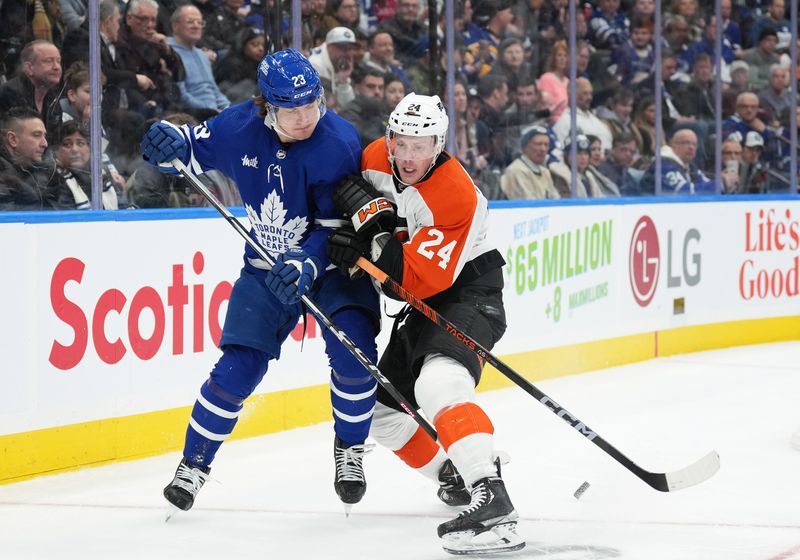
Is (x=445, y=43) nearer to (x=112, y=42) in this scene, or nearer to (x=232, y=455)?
(x=112, y=42)

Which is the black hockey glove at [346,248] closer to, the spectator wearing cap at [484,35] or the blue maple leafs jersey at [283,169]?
the blue maple leafs jersey at [283,169]


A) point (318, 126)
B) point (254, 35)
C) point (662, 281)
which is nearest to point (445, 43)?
point (254, 35)

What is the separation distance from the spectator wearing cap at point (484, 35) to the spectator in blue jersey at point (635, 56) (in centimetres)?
95

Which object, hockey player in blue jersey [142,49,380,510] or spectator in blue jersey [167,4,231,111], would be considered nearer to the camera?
hockey player in blue jersey [142,49,380,510]

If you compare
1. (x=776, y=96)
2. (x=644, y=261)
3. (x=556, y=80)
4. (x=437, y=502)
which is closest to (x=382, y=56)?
(x=556, y=80)

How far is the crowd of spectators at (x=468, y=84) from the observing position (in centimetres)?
409

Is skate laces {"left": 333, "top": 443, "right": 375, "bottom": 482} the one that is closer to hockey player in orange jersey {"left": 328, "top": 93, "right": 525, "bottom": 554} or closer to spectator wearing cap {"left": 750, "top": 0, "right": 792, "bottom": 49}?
hockey player in orange jersey {"left": 328, "top": 93, "right": 525, "bottom": 554}

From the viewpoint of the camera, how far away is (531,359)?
5.80m

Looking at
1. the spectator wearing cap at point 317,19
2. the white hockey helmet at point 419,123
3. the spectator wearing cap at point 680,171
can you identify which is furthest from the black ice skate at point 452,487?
the spectator wearing cap at point 680,171

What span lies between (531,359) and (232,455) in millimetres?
2025

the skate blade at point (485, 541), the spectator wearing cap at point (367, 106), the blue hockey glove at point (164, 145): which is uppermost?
the blue hockey glove at point (164, 145)

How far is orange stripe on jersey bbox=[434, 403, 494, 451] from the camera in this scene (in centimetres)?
283

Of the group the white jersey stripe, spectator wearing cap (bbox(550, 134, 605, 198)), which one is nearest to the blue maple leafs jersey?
the white jersey stripe

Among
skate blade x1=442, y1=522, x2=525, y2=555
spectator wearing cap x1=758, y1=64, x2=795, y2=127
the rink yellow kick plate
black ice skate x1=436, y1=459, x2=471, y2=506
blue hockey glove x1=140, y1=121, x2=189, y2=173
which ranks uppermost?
blue hockey glove x1=140, y1=121, x2=189, y2=173
